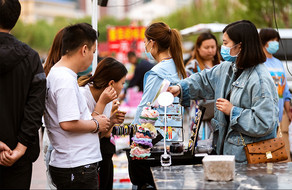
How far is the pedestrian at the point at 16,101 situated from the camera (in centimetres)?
290

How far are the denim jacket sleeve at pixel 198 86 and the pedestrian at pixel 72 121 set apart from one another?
3.15 feet

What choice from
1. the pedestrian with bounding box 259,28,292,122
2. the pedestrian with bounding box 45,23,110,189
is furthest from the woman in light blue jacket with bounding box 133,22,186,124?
the pedestrian with bounding box 259,28,292,122

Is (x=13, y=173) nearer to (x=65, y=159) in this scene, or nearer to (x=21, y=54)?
(x=65, y=159)

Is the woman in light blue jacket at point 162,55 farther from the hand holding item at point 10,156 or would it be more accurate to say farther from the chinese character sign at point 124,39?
the chinese character sign at point 124,39

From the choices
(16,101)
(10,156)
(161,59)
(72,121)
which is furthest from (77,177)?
(161,59)

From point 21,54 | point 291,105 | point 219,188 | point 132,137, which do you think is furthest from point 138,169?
point 291,105

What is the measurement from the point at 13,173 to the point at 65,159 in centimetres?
35

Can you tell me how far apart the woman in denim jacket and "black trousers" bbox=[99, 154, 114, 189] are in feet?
3.21

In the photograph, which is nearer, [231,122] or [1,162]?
[1,162]

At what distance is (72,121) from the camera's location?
3.06 metres

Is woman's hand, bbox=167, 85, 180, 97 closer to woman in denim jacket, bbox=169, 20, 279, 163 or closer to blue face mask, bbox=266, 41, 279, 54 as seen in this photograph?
woman in denim jacket, bbox=169, 20, 279, 163

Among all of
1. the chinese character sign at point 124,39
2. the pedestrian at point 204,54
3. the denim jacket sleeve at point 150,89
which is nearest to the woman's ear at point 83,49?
the denim jacket sleeve at point 150,89

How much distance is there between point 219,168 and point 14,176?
1.27 metres

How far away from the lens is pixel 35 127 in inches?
116
